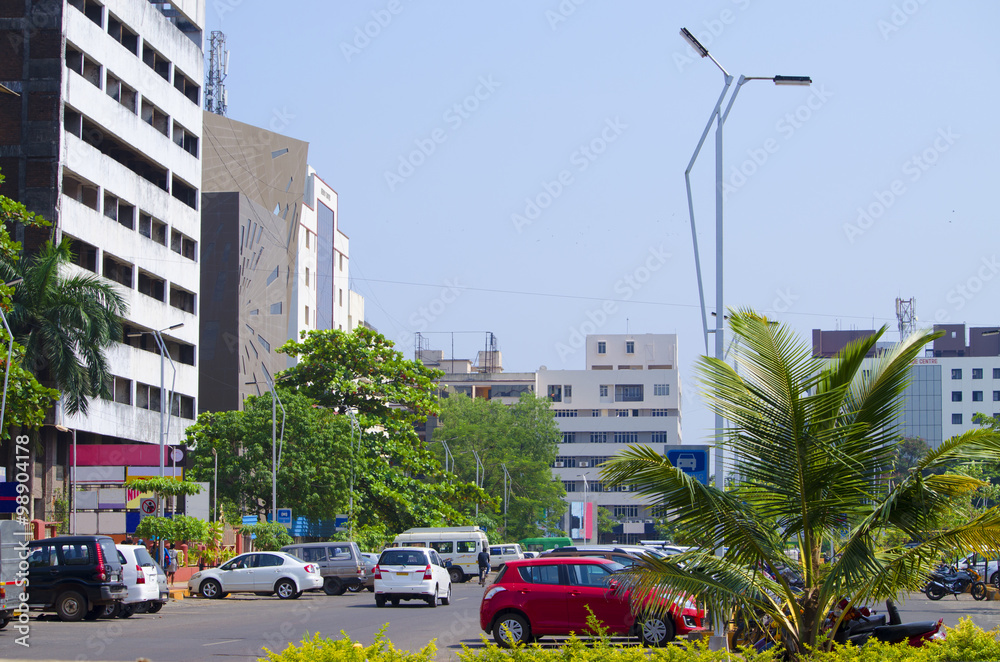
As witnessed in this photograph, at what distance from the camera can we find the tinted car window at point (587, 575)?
786 inches

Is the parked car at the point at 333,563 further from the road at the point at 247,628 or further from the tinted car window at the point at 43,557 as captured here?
the tinted car window at the point at 43,557

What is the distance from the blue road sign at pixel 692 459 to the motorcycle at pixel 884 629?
2.82 metres

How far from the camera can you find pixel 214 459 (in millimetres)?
52250

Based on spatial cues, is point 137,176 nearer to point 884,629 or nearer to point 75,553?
point 75,553

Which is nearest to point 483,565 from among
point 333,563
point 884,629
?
point 333,563

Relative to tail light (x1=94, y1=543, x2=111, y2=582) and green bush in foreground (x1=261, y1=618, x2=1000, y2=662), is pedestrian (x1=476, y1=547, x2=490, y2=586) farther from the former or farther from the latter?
green bush in foreground (x1=261, y1=618, x2=1000, y2=662)

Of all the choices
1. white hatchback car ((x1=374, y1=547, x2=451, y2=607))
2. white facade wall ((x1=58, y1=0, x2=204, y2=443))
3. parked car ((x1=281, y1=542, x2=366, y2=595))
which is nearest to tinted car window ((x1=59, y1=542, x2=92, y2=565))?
white hatchback car ((x1=374, y1=547, x2=451, y2=607))

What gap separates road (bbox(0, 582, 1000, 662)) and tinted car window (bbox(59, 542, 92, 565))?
1.32 metres

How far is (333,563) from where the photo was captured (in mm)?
39969

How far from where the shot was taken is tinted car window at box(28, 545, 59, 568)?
79.7ft

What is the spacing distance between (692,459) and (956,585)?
27.2 meters

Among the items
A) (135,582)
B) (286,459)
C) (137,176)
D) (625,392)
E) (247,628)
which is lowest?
(247,628)

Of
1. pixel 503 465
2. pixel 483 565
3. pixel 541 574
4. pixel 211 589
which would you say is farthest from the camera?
pixel 503 465

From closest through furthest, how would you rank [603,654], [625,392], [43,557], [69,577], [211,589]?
[603,654] → [43,557] → [69,577] → [211,589] → [625,392]
